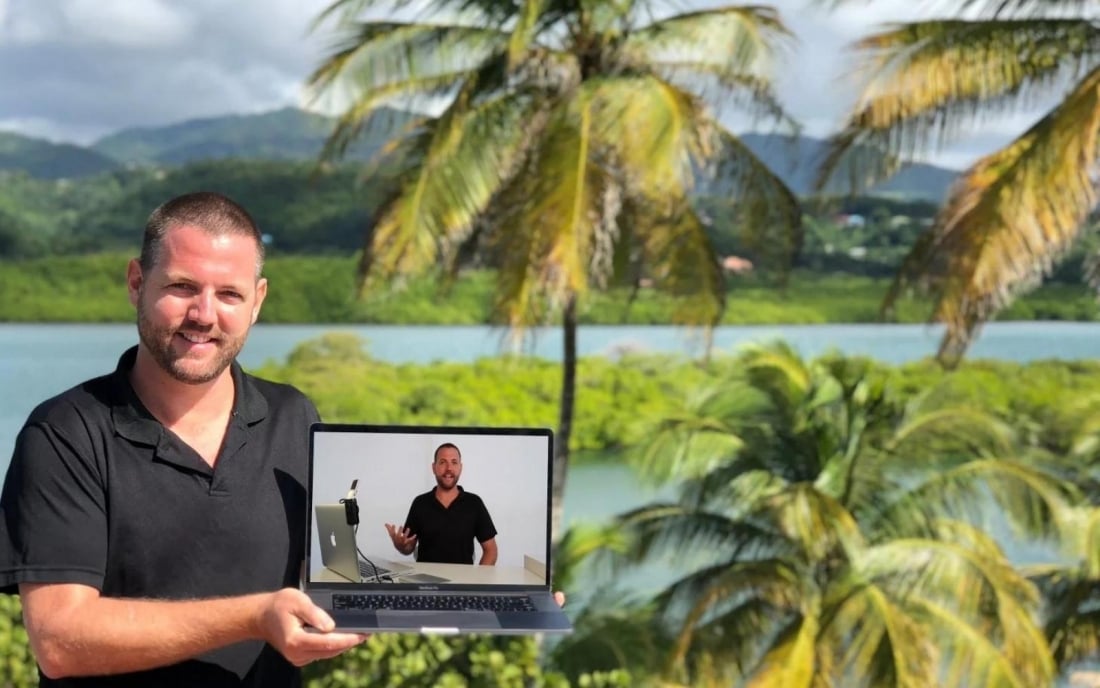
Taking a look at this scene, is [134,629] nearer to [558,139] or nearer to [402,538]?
[402,538]

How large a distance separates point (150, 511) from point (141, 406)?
0.14 metres

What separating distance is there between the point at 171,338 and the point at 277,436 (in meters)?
0.21

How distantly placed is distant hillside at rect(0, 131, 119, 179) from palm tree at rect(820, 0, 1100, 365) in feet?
77.0

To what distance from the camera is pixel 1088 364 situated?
30.2m

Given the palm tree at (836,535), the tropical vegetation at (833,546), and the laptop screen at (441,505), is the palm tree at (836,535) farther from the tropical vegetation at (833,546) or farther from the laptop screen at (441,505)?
the laptop screen at (441,505)

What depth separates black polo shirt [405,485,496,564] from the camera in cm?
205

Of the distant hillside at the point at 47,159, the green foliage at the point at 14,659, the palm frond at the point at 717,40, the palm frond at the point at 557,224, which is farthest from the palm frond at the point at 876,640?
the distant hillside at the point at 47,159

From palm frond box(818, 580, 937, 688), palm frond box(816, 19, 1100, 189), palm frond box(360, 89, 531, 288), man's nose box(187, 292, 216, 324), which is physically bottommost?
palm frond box(818, 580, 937, 688)

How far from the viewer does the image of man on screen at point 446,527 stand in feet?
6.68

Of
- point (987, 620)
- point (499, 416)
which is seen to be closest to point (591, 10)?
point (987, 620)

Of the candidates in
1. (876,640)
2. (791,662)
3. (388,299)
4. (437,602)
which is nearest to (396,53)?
(791,662)

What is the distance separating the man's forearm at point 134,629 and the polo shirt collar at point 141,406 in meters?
0.22

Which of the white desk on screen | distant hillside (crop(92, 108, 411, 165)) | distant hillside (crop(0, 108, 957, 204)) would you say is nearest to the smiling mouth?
the white desk on screen

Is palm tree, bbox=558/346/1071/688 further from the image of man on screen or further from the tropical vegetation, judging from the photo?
the image of man on screen
